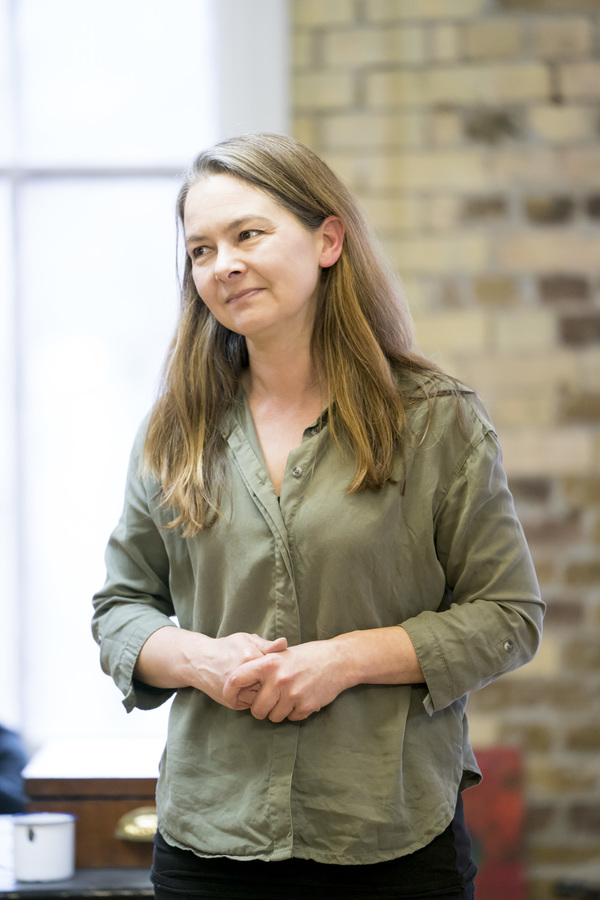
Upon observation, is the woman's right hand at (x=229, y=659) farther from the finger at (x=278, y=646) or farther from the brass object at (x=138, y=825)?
the brass object at (x=138, y=825)

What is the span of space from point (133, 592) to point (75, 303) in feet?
6.44

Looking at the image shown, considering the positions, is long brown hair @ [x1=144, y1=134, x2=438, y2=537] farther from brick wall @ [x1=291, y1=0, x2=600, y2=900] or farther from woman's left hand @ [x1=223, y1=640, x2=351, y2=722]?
brick wall @ [x1=291, y1=0, x2=600, y2=900]

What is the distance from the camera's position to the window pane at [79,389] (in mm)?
3254

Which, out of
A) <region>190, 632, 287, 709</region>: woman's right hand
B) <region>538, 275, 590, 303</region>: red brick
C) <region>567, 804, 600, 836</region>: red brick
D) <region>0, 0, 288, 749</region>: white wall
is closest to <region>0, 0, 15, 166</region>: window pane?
<region>0, 0, 288, 749</region>: white wall

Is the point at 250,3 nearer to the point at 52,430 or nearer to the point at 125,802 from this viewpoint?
the point at 52,430

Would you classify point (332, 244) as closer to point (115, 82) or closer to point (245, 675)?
point (245, 675)

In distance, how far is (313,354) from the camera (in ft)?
4.81

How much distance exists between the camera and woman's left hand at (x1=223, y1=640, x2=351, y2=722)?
49.1 inches

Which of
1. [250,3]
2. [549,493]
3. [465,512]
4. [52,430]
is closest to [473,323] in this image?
[549,493]

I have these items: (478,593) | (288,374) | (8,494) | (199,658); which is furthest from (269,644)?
(8,494)

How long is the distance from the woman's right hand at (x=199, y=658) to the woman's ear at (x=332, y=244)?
56 centimetres

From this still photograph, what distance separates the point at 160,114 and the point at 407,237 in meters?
0.96

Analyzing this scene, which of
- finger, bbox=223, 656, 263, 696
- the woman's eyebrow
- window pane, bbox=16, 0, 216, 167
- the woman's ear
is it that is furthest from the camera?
window pane, bbox=16, 0, 216, 167

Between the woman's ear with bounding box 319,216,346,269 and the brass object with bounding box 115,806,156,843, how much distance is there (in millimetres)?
1057
